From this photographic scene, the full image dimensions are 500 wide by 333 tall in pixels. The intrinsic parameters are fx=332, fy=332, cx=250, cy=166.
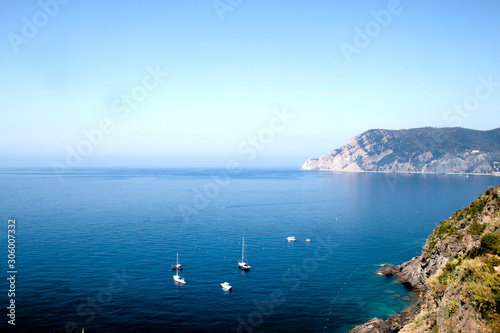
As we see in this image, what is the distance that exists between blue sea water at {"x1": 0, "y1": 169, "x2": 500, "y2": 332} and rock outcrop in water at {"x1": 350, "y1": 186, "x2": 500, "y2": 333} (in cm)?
649

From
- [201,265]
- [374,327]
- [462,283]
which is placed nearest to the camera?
[462,283]

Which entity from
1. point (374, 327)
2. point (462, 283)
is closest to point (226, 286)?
point (374, 327)

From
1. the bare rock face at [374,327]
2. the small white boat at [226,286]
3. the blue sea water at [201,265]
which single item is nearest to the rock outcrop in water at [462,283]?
the bare rock face at [374,327]

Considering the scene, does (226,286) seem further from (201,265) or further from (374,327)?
(374,327)

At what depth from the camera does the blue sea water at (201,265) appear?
50219 mm

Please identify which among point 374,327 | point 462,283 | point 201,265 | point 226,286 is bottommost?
point 374,327

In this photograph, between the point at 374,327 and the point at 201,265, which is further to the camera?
the point at 201,265

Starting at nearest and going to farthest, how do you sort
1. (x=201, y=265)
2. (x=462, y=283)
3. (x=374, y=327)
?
1. (x=462, y=283)
2. (x=374, y=327)
3. (x=201, y=265)

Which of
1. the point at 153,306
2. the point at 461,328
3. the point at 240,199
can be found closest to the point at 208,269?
the point at 153,306

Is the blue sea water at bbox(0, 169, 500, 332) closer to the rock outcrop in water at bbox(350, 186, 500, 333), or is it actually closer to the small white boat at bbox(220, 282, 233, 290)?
the small white boat at bbox(220, 282, 233, 290)

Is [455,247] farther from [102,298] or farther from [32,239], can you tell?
[32,239]

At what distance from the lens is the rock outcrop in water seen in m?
26.5

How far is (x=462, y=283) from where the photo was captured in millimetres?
29625

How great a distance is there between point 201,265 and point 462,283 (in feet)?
175
